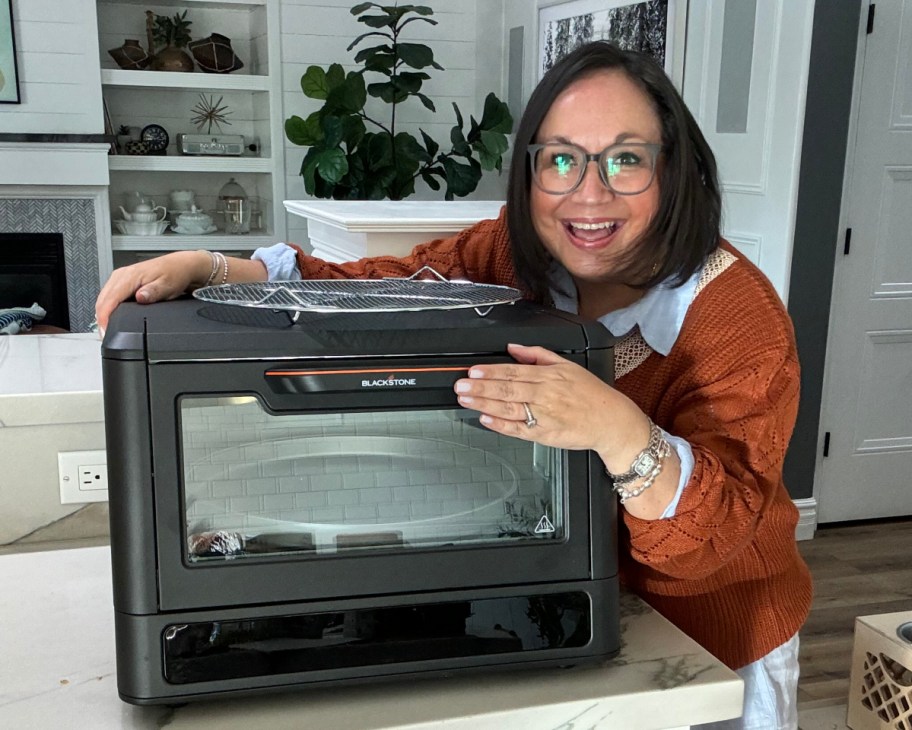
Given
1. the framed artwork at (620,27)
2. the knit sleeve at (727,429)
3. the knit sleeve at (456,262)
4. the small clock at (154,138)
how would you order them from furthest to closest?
the small clock at (154,138) → the framed artwork at (620,27) → the knit sleeve at (456,262) → the knit sleeve at (727,429)

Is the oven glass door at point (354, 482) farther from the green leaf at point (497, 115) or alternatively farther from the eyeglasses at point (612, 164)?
the green leaf at point (497, 115)

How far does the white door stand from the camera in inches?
117

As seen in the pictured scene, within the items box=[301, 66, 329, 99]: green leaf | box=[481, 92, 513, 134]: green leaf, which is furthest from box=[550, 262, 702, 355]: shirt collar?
box=[301, 66, 329, 99]: green leaf

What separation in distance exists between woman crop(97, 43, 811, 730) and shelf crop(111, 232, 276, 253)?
10.9 ft

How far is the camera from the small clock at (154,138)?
14.2 feet

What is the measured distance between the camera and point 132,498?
684mm

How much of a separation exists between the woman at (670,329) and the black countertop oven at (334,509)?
3.2 inches

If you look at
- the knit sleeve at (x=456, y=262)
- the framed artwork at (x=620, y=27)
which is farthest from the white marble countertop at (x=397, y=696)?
the framed artwork at (x=620, y=27)

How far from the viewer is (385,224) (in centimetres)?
199

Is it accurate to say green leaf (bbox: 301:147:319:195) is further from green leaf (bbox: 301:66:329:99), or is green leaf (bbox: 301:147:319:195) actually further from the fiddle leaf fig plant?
green leaf (bbox: 301:66:329:99)

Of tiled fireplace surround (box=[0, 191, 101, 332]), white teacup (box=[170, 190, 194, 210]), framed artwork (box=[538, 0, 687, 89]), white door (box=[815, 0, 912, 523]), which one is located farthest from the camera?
white teacup (box=[170, 190, 194, 210])

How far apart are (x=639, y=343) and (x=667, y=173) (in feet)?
0.58

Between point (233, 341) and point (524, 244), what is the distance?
0.51m

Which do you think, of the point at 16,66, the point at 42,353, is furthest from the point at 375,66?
the point at 42,353
